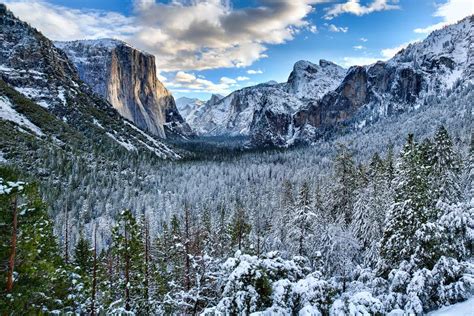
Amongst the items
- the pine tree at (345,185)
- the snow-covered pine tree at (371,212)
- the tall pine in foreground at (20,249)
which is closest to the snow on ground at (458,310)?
the snow-covered pine tree at (371,212)

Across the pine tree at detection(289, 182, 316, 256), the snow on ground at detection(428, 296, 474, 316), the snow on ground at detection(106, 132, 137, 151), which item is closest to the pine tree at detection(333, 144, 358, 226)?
the pine tree at detection(289, 182, 316, 256)

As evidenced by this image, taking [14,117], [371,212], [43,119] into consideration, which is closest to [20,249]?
[371,212]

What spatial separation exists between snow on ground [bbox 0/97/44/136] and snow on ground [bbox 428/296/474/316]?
160 metres

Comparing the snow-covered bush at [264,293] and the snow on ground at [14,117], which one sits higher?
the snow on ground at [14,117]

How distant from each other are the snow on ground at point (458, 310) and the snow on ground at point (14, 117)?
160 metres

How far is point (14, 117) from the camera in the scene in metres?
142

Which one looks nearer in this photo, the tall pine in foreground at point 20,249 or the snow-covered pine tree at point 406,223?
the tall pine in foreground at point 20,249

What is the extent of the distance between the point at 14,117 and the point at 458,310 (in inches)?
6627

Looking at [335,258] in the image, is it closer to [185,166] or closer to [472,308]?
[472,308]

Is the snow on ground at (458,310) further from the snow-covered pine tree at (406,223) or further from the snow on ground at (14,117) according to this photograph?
the snow on ground at (14,117)

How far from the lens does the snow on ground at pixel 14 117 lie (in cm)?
13906

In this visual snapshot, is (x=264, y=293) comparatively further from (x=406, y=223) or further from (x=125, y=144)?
(x=125, y=144)

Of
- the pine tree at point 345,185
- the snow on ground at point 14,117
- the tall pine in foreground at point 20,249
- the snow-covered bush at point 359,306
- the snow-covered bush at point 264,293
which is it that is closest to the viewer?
the snow-covered bush at point 359,306

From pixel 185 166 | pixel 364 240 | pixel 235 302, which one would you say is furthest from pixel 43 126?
pixel 235 302
